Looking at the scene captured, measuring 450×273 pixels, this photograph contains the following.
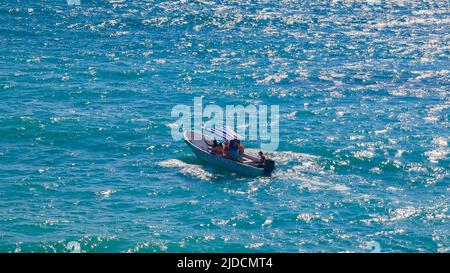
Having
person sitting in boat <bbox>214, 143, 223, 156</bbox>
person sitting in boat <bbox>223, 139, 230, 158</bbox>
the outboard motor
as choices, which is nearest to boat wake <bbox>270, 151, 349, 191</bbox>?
the outboard motor

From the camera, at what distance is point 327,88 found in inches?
2741

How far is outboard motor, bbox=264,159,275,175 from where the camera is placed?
156 feet

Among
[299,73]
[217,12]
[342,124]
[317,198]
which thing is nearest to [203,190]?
[317,198]

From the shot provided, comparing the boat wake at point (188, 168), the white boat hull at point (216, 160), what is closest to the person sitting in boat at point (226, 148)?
the white boat hull at point (216, 160)

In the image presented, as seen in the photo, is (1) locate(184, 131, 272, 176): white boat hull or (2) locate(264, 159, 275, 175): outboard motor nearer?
(2) locate(264, 159, 275, 175): outboard motor

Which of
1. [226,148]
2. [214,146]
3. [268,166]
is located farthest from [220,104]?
[268,166]

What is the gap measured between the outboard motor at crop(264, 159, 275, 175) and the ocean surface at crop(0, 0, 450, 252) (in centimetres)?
66

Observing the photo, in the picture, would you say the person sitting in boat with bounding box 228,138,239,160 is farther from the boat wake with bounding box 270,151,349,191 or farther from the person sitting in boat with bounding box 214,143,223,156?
the boat wake with bounding box 270,151,349,191

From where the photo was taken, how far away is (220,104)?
65.0m

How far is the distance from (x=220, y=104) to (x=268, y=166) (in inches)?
714

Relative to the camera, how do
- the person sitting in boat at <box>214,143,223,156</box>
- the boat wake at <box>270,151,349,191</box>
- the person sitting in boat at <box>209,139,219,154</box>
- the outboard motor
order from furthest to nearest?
the person sitting in boat at <box>209,139,219,154</box> < the person sitting in boat at <box>214,143,223,156</box> < the outboard motor < the boat wake at <box>270,151,349,191</box>

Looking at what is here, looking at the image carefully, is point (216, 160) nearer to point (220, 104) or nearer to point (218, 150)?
point (218, 150)
